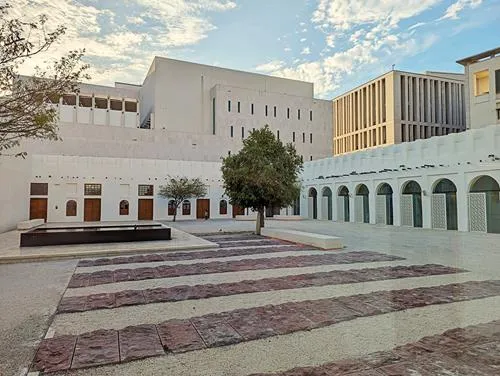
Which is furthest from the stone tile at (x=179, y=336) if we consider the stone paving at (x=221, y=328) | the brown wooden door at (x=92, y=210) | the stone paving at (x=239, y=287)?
the brown wooden door at (x=92, y=210)

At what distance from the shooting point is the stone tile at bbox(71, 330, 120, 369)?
411cm

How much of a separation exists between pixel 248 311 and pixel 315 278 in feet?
9.82

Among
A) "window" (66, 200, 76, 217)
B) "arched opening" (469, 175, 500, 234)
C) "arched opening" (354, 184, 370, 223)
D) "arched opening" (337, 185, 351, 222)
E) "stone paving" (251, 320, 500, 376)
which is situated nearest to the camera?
"stone paving" (251, 320, 500, 376)

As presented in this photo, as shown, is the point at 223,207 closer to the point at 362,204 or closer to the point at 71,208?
the point at 71,208

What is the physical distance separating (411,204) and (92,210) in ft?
89.0

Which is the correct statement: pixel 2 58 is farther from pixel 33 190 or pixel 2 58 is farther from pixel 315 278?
pixel 33 190

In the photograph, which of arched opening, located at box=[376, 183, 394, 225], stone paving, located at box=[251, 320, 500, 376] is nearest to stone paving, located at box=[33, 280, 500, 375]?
stone paving, located at box=[251, 320, 500, 376]

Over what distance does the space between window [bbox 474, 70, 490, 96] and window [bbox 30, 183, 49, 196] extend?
43.4 metres

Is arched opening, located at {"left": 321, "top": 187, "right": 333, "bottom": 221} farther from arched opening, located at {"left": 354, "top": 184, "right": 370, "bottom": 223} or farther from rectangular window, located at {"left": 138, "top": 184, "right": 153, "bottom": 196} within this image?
rectangular window, located at {"left": 138, "top": 184, "right": 153, "bottom": 196}

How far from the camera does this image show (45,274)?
938cm

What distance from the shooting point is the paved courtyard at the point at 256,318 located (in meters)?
4.08

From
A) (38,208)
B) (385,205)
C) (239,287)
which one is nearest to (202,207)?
(38,208)

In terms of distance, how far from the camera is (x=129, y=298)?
6.88 meters

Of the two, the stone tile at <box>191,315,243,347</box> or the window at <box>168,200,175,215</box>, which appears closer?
the stone tile at <box>191,315,243,347</box>
